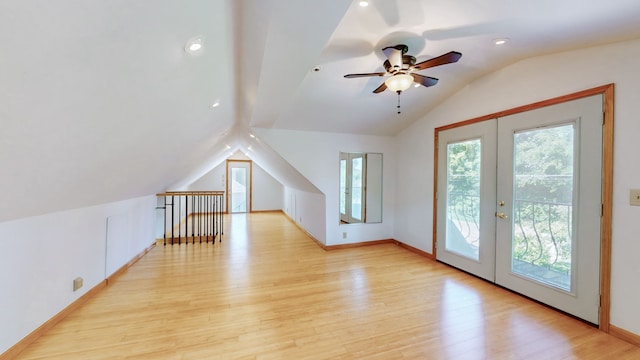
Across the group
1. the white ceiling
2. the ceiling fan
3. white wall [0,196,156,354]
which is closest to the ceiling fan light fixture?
the ceiling fan

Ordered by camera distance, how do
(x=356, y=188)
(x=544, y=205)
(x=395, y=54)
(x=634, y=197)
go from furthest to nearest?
(x=356, y=188), (x=544, y=205), (x=395, y=54), (x=634, y=197)

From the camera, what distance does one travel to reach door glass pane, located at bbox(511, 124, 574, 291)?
2.45 meters

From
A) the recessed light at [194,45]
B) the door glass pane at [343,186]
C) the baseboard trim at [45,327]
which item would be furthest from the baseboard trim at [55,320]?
the door glass pane at [343,186]

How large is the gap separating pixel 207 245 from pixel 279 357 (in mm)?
3541

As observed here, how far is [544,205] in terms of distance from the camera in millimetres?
2629

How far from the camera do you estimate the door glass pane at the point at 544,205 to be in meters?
2.45

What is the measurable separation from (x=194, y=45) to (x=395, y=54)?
1563 millimetres

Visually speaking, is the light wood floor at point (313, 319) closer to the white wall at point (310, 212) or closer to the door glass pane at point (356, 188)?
the white wall at point (310, 212)

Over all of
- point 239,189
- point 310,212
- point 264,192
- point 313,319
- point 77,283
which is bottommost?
point 313,319

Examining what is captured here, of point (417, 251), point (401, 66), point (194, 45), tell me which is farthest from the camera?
point (417, 251)

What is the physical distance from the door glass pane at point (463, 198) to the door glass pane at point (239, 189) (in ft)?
23.5

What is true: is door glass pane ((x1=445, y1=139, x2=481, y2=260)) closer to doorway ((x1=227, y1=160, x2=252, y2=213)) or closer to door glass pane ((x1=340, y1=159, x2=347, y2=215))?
door glass pane ((x1=340, y1=159, x2=347, y2=215))

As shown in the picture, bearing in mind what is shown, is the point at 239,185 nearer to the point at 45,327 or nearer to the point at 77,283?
the point at 77,283

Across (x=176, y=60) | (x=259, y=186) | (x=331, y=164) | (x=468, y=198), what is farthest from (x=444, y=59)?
(x=259, y=186)
